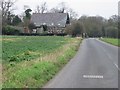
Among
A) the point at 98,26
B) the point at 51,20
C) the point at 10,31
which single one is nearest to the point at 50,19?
the point at 51,20

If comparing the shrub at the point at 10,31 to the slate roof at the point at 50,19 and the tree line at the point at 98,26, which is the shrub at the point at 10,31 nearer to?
the tree line at the point at 98,26

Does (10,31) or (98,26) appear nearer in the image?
(10,31)

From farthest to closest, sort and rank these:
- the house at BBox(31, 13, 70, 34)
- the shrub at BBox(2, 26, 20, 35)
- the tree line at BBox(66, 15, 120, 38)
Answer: the house at BBox(31, 13, 70, 34) → the tree line at BBox(66, 15, 120, 38) → the shrub at BBox(2, 26, 20, 35)

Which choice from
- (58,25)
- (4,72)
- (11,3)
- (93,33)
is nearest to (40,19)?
(58,25)

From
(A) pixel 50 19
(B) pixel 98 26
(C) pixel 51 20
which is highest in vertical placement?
(A) pixel 50 19

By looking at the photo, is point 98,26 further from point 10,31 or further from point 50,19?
point 10,31

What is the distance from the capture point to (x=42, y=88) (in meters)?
11.9

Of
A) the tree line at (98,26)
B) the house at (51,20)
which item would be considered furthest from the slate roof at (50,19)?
the tree line at (98,26)

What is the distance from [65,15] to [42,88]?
436 feet

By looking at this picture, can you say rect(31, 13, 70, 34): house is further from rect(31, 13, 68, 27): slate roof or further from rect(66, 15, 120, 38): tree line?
rect(66, 15, 120, 38): tree line

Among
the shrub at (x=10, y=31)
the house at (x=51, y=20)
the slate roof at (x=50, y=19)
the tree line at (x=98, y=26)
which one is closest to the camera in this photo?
the shrub at (x=10, y=31)

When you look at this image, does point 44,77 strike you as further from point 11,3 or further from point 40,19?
point 40,19

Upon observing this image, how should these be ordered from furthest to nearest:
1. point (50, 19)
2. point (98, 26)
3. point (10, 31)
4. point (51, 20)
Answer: point (51, 20) → point (98, 26) → point (50, 19) → point (10, 31)

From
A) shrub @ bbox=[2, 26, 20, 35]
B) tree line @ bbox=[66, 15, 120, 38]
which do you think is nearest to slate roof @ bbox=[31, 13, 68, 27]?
tree line @ bbox=[66, 15, 120, 38]
